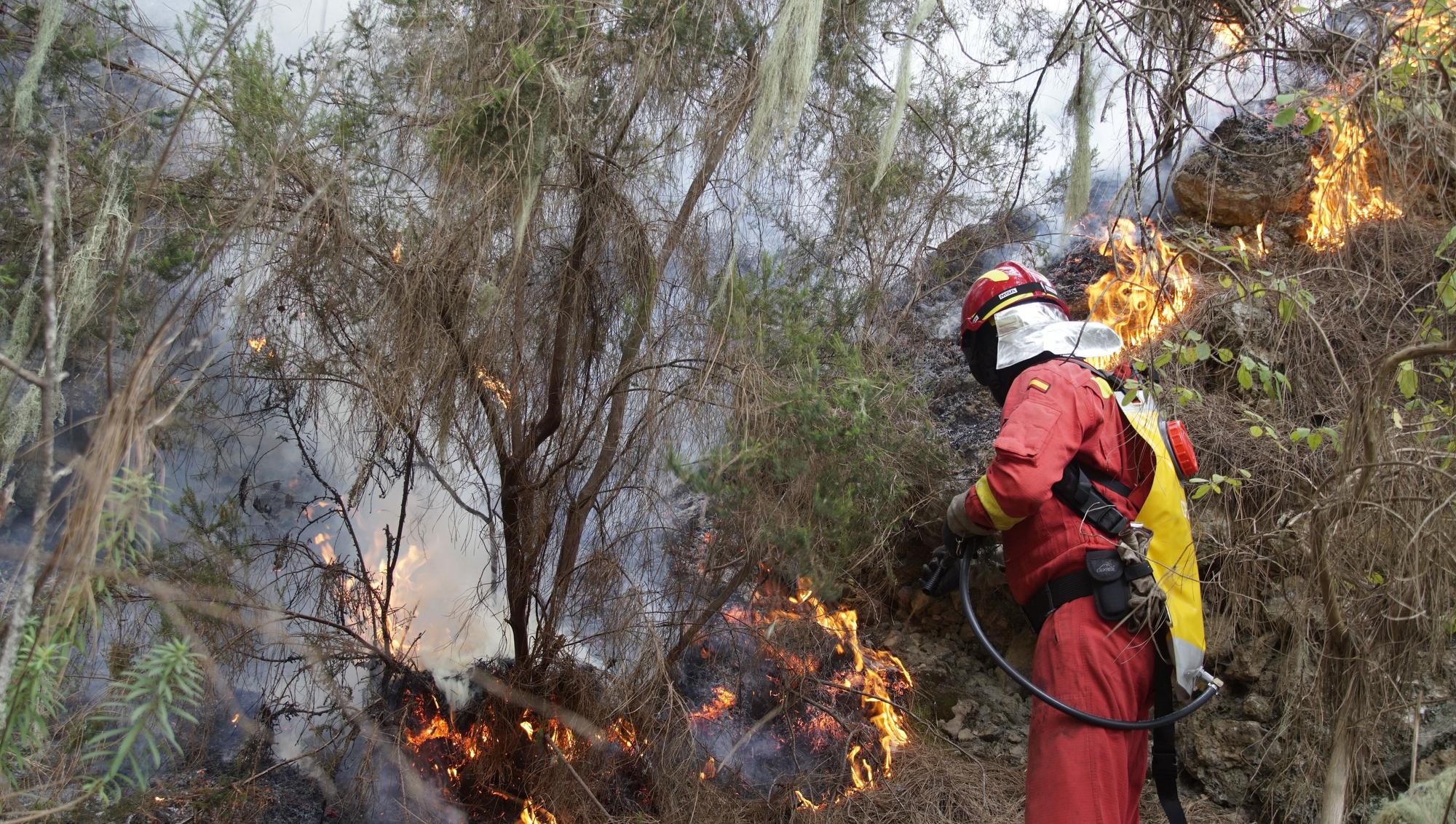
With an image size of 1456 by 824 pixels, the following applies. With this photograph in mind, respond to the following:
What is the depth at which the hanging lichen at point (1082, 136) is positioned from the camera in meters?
4.00

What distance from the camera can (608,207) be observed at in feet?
13.0

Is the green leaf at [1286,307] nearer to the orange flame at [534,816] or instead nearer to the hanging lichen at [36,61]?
the orange flame at [534,816]

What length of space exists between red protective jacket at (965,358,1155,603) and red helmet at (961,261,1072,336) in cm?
34

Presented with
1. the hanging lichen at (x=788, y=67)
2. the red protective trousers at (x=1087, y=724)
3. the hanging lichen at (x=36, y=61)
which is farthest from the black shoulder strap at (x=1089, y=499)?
the hanging lichen at (x=36, y=61)

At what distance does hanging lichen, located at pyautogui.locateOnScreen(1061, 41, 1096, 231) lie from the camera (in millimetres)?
3998

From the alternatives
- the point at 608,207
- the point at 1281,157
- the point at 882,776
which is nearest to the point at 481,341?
the point at 608,207

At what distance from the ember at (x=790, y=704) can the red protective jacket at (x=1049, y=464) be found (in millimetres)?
1089

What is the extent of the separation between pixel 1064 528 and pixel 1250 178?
11.1 feet

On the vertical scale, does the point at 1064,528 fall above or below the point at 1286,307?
below

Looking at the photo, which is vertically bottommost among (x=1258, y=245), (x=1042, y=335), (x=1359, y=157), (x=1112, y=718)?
(x=1112, y=718)

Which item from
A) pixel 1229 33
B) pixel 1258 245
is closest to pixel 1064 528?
pixel 1229 33

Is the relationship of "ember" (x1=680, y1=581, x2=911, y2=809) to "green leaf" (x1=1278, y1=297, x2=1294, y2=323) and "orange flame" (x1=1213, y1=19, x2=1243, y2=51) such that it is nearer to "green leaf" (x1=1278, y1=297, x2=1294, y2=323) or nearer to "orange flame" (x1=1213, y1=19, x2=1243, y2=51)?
"green leaf" (x1=1278, y1=297, x2=1294, y2=323)

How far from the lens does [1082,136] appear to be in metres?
4.01

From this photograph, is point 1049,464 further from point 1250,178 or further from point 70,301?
point 1250,178
